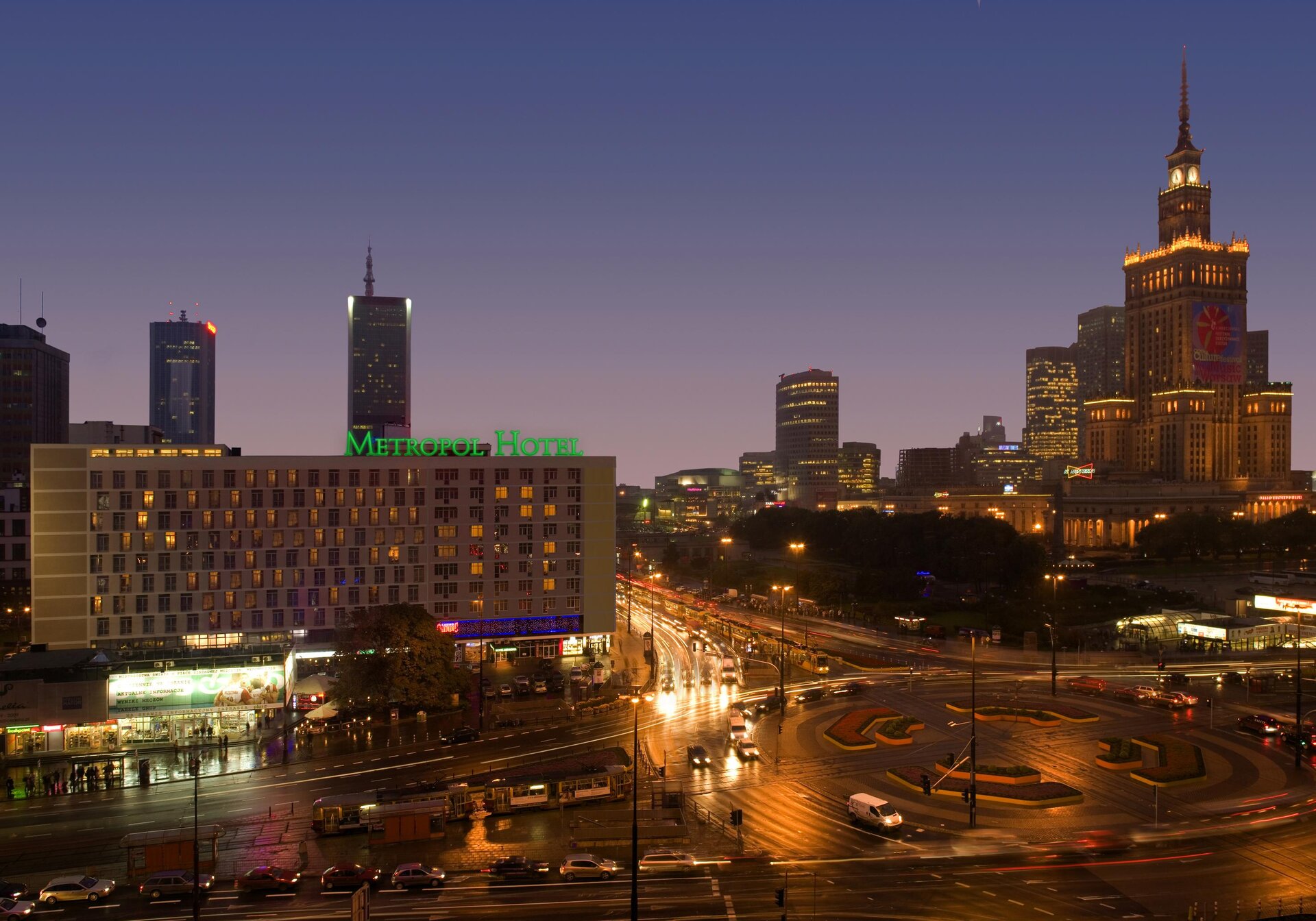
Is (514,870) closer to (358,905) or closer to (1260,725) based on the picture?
(358,905)

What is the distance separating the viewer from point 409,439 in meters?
99.4

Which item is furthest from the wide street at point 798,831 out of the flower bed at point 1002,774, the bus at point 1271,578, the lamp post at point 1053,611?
the bus at point 1271,578

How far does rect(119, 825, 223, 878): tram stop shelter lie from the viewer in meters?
41.0

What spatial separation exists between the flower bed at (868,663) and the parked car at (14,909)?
229ft

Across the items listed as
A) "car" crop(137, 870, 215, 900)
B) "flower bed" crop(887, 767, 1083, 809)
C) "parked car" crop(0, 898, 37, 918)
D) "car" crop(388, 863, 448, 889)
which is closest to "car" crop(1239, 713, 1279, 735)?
"flower bed" crop(887, 767, 1083, 809)

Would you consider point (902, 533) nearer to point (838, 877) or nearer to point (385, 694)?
point (385, 694)

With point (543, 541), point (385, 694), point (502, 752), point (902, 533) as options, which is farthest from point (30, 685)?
point (902, 533)

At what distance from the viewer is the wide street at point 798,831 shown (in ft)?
123

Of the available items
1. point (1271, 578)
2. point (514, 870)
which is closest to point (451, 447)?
point (514, 870)

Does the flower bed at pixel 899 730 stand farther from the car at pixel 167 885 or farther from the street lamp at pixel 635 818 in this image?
the car at pixel 167 885

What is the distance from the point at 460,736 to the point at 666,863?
2768 centimetres

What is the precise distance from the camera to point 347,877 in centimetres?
3956

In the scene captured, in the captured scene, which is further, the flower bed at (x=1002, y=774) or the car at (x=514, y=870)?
the flower bed at (x=1002, y=774)

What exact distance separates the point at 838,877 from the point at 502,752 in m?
28.4
